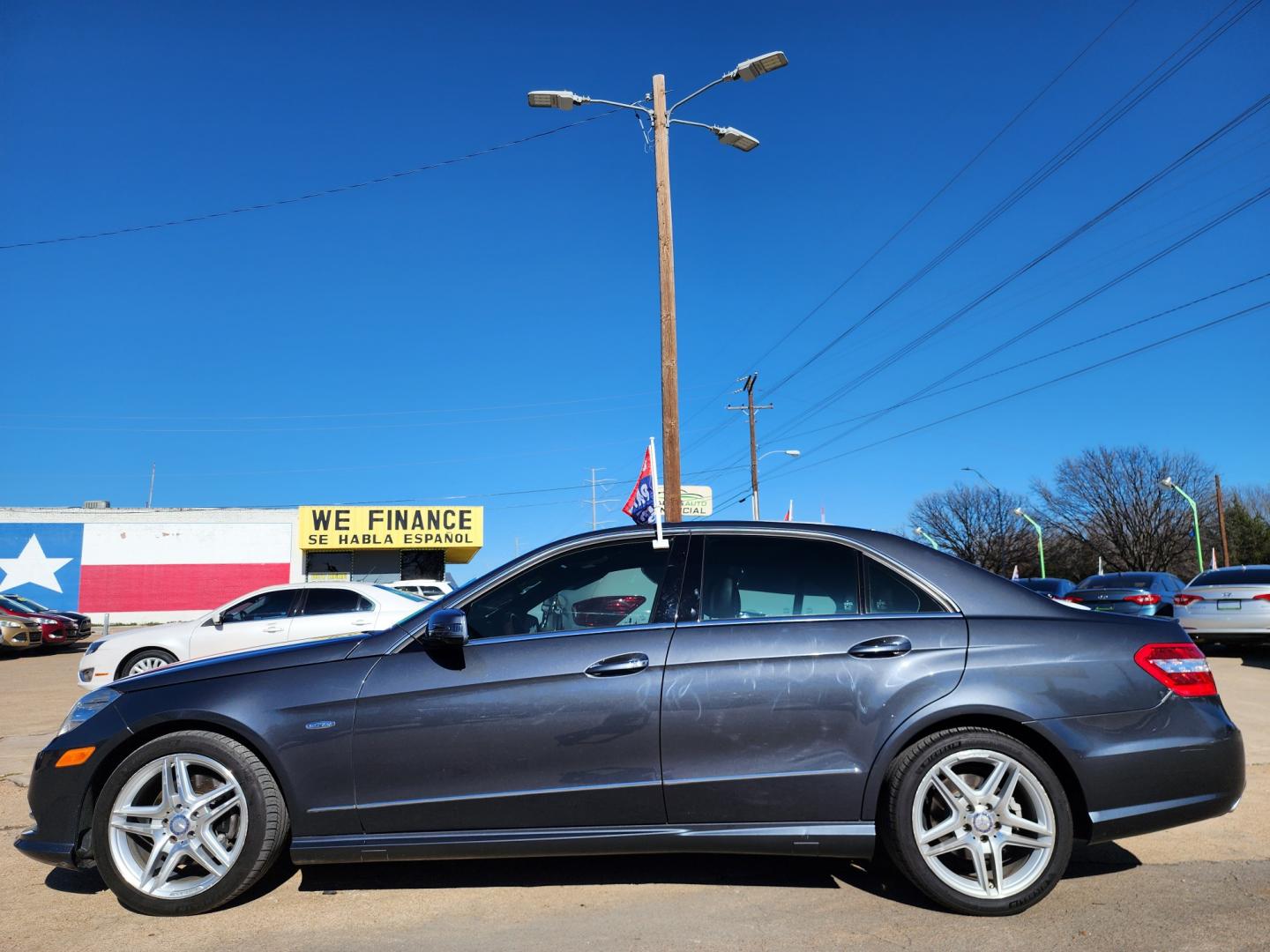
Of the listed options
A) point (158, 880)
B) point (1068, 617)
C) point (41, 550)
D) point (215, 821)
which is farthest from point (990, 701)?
point (41, 550)

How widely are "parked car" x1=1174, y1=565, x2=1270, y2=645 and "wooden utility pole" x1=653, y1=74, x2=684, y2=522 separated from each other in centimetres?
824

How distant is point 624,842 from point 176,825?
184 centimetres

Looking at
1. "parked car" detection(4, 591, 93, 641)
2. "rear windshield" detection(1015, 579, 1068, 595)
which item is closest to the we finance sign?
"parked car" detection(4, 591, 93, 641)

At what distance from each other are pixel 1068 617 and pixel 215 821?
3656 mm

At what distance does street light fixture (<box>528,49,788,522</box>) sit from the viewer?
1148 centimetres

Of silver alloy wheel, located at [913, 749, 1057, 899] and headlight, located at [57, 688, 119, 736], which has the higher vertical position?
headlight, located at [57, 688, 119, 736]

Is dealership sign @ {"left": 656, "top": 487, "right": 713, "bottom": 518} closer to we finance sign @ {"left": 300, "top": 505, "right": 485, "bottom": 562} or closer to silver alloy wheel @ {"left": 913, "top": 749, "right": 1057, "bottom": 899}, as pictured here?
we finance sign @ {"left": 300, "top": 505, "right": 485, "bottom": 562}

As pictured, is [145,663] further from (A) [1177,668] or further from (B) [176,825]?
(A) [1177,668]

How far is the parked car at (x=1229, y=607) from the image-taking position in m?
13.3

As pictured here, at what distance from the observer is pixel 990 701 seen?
3.56 metres

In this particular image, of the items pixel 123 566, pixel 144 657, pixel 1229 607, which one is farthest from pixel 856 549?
pixel 123 566

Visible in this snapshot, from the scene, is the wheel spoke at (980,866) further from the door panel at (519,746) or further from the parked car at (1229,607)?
the parked car at (1229,607)

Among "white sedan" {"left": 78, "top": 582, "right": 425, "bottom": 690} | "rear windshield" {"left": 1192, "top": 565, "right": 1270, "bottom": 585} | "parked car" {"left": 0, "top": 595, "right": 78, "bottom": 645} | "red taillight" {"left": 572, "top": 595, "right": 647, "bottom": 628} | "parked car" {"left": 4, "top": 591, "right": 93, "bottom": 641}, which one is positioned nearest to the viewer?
"red taillight" {"left": 572, "top": 595, "right": 647, "bottom": 628}

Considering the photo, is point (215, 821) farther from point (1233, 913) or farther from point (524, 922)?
point (1233, 913)
